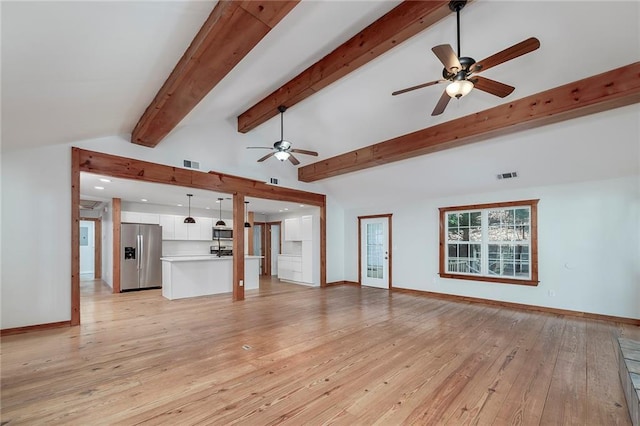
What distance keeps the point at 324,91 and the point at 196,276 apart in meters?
4.82

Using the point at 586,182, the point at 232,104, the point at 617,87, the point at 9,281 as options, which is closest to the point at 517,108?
the point at 617,87

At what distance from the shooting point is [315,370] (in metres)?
2.82

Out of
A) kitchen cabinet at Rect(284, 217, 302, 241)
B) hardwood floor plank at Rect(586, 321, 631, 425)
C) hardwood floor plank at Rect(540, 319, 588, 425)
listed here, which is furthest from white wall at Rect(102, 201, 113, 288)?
hardwood floor plank at Rect(586, 321, 631, 425)

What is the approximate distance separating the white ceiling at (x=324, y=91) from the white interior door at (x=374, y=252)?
1883 millimetres

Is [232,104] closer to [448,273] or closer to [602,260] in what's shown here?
[448,273]

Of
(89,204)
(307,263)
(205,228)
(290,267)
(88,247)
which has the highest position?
(89,204)

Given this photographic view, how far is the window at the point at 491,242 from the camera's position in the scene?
5629mm

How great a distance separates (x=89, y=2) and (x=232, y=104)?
3.18m

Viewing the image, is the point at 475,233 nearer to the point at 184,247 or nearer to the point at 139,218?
the point at 184,247

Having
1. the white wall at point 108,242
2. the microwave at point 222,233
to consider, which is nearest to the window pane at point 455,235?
the microwave at point 222,233

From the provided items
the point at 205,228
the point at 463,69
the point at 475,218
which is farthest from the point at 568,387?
the point at 205,228

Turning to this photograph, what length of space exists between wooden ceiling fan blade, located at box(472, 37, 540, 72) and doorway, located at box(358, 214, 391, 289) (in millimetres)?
5400

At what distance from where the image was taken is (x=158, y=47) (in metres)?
2.33

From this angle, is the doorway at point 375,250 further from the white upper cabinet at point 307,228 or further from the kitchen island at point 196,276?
the kitchen island at point 196,276
